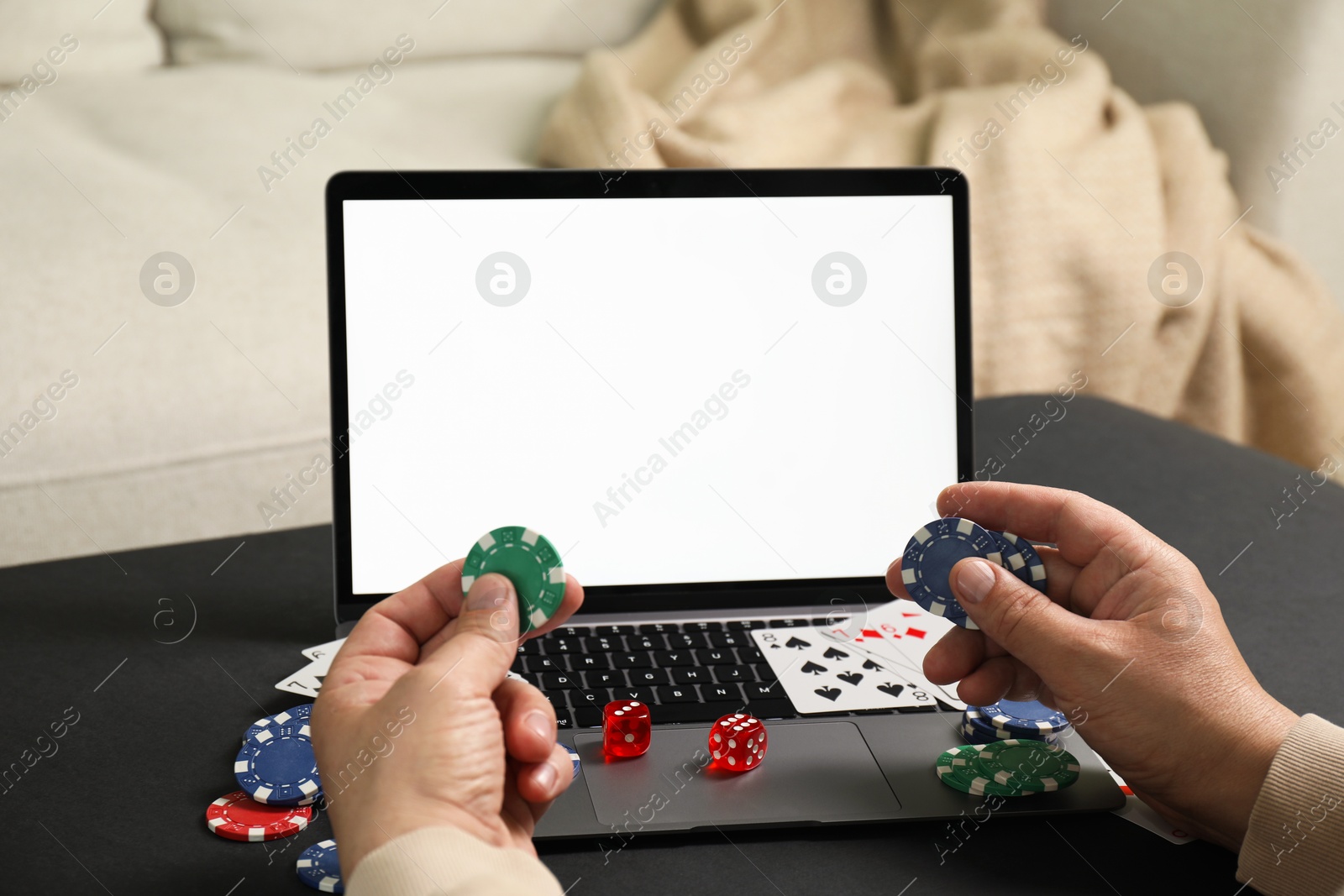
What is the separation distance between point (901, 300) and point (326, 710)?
607 mm

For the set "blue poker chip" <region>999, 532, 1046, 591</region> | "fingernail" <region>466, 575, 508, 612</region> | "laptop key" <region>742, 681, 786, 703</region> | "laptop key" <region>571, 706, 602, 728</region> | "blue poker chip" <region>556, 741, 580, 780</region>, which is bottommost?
"blue poker chip" <region>556, 741, 580, 780</region>

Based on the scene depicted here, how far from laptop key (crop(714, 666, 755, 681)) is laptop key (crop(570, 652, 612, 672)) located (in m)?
0.08

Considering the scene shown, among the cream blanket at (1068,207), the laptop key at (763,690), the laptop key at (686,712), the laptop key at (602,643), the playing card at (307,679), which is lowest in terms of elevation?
the playing card at (307,679)

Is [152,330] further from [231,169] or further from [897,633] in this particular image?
[897,633]

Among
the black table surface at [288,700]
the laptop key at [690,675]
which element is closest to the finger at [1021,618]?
the black table surface at [288,700]

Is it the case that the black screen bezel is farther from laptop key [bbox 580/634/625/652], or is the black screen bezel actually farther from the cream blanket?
the cream blanket

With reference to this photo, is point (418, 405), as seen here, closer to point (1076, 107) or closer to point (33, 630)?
point (33, 630)

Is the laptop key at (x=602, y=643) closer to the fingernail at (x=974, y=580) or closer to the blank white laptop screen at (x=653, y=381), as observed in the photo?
the blank white laptop screen at (x=653, y=381)

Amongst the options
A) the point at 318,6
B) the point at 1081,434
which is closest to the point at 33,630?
the point at 1081,434

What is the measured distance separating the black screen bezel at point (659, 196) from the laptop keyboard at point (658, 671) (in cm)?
3

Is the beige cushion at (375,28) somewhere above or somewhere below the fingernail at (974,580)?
above

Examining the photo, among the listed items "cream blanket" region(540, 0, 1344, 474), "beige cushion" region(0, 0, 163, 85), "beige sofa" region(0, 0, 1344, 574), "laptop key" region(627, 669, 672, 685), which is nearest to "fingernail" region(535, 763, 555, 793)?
"laptop key" region(627, 669, 672, 685)

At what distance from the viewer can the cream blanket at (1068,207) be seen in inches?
77.2

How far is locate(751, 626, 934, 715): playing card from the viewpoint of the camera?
874 millimetres
